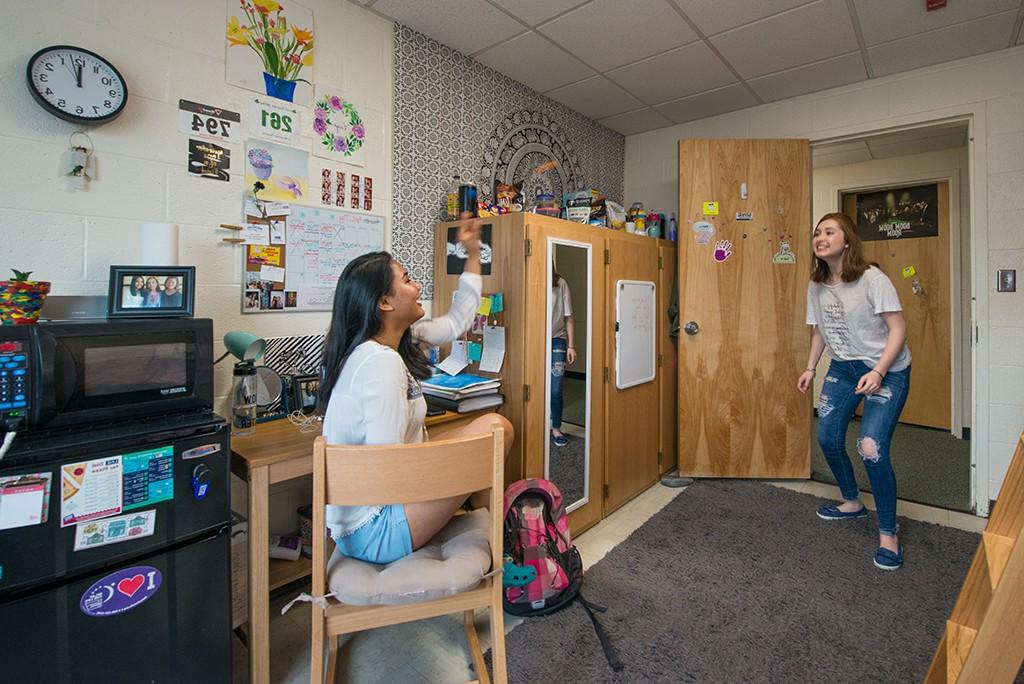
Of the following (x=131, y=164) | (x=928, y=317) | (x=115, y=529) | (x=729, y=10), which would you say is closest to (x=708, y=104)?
(x=729, y=10)

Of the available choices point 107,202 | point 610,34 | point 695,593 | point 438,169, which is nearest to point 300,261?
point 107,202

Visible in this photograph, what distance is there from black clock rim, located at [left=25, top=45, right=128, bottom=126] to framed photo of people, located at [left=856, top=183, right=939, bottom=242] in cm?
494

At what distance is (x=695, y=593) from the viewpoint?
2047 mm

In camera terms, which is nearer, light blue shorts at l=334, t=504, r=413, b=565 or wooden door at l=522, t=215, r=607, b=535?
light blue shorts at l=334, t=504, r=413, b=565

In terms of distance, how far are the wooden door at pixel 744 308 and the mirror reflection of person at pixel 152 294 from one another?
109 inches

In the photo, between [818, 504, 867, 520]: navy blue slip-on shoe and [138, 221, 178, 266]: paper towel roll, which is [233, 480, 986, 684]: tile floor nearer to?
[138, 221, 178, 266]: paper towel roll

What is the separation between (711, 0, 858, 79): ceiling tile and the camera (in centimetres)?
242

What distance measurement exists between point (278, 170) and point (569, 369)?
153cm

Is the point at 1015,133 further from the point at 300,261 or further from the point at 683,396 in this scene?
the point at 300,261

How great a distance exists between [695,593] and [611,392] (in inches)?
40.8

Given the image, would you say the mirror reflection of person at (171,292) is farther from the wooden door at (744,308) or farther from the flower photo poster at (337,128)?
the wooden door at (744,308)

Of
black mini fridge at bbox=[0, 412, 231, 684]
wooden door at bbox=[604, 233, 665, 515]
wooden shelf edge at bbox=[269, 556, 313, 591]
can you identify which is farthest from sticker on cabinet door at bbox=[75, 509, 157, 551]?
wooden door at bbox=[604, 233, 665, 515]

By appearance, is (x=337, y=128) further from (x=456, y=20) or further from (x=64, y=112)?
(x=64, y=112)

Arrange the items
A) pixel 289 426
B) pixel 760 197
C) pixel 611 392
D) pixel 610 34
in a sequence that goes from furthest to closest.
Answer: pixel 760 197, pixel 611 392, pixel 610 34, pixel 289 426
